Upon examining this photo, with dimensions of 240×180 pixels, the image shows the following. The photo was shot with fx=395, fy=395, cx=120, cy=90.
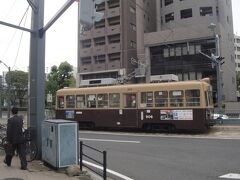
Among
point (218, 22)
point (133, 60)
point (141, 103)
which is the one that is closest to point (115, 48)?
point (133, 60)

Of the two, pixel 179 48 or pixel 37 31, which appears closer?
pixel 37 31

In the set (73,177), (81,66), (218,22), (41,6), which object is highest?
(218,22)

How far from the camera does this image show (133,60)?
212 feet

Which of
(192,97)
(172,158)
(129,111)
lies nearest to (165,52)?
(129,111)

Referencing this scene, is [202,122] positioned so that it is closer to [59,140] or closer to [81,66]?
[59,140]

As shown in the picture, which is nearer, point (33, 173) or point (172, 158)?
point (33, 173)

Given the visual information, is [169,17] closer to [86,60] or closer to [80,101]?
[86,60]

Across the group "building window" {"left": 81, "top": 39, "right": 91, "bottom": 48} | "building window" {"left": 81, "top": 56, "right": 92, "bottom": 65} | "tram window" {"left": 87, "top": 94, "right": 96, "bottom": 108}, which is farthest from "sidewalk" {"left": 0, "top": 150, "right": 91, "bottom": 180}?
"building window" {"left": 81, "top": 39, "right": 91, "bottom": 48}

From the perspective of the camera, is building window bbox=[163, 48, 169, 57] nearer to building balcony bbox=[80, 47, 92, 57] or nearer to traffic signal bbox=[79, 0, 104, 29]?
building balcony bbox=[80, 47, 92, 57]

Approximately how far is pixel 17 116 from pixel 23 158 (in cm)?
118

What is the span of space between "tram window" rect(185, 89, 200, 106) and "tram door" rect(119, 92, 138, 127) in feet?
11.1

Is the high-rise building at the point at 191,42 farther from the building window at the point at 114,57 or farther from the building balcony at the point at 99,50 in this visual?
the building balcony at the point at 99,50

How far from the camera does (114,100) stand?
82.1ft

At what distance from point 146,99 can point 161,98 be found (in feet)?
3.32
